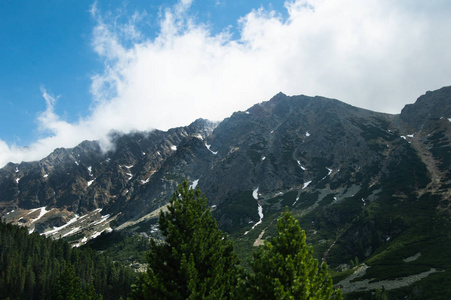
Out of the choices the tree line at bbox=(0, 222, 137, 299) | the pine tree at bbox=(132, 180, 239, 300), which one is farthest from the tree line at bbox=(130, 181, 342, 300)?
the tree line at bbox=(0, 222, 137, 299)

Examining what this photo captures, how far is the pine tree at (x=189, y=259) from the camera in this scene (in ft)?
42.8

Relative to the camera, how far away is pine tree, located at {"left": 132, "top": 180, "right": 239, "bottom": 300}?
13.1 metres

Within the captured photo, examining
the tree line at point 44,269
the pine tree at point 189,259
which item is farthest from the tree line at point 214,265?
the tree line at point 44,269

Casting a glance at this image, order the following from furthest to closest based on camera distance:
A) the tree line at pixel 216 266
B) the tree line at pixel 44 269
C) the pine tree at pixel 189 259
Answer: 1. the tree line at pixel 44 269
2. the pine tree at pixel 189 259
3. the tree line at pixel 216 266

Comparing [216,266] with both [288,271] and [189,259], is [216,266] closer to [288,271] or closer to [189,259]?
[189,259]

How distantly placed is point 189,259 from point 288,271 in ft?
18.1

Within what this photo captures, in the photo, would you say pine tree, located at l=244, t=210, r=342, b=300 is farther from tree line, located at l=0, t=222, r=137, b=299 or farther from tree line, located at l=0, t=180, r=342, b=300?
tree line, located at l=0, t=222, r=137, b=299

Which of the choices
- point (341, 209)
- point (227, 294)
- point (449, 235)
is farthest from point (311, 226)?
point (227, 294)

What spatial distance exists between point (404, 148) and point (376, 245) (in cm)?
11055

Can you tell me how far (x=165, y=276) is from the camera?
1410cm

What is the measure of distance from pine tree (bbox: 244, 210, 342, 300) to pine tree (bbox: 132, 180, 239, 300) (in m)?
3.10

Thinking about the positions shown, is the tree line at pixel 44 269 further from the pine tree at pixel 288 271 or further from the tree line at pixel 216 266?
the pine tree at pixel 288 271

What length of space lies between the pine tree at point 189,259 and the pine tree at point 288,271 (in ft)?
10.2

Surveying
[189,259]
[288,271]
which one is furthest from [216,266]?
[288,271]
